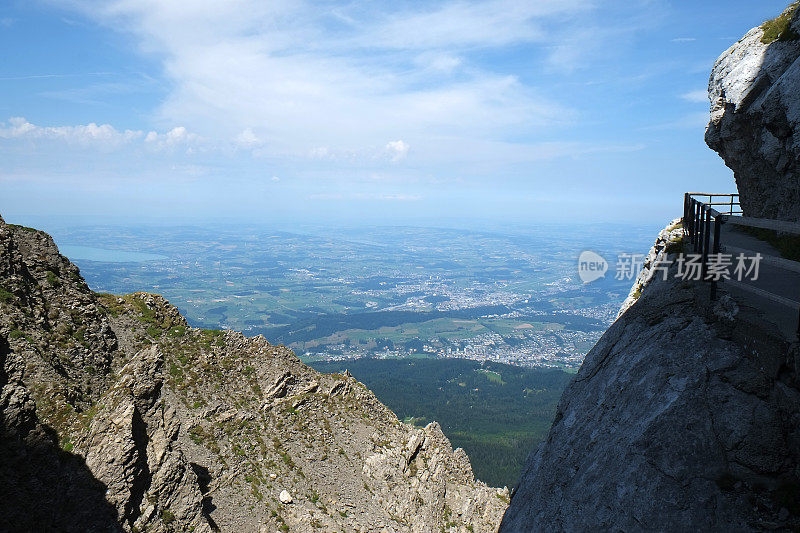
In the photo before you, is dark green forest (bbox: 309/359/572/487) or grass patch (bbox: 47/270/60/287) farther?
dark green forest (bbox: 309/359/572/487)

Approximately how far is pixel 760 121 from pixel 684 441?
15555mm

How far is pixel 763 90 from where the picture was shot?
59.2ft

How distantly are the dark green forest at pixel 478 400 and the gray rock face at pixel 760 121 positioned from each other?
238 feet

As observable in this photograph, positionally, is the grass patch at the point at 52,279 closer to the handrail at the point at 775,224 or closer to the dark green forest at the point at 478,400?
the handrail at the point at 775,224

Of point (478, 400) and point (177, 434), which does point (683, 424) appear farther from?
point (478, 400)

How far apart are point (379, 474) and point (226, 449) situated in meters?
8.71

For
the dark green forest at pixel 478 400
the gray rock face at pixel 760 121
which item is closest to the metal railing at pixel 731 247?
the gray rock face at pixel 760 121

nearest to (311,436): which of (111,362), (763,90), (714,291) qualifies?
(111,362)

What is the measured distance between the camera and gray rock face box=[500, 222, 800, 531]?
6707 mm

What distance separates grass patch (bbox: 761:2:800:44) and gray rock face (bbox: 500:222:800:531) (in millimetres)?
13531

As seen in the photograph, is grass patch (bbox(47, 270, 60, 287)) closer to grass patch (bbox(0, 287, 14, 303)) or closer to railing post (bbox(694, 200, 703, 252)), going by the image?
grass patch (bbox(0, 287, 14, 303))

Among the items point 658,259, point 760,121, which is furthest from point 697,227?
point 760,121

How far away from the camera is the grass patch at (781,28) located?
17.6m

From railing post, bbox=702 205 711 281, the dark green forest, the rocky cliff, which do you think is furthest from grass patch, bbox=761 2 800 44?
the dark green forest
